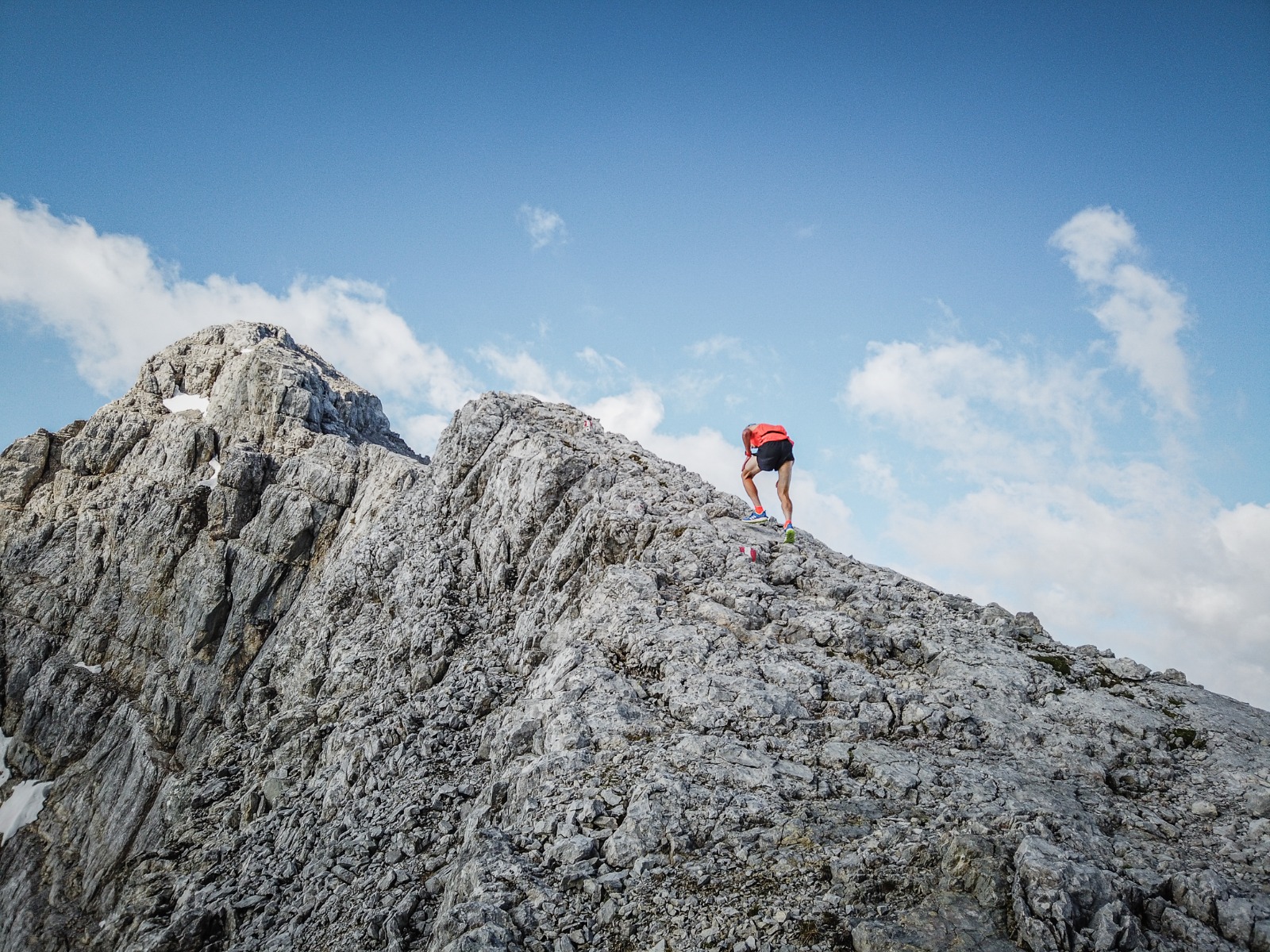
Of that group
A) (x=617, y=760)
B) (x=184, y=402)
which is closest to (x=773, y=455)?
(x=617, y=760)

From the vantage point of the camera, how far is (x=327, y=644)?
79.2 ft

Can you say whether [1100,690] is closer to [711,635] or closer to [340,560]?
[711,635]

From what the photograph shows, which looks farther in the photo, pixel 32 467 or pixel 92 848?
pixel 32 467

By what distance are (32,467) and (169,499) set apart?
17.0 m

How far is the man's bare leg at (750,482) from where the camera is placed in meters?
21.3

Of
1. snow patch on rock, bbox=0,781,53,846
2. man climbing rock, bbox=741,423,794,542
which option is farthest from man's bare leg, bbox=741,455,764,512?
snow patch on rock, bbox=0,781,53,846

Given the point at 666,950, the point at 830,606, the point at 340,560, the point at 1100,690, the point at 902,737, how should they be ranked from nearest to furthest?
the point at 666,950 < the point at 902,737 < the point at 1100,690 < the point at 830,606 < the point at 340,560

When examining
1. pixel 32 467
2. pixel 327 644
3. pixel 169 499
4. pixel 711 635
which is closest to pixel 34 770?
pixel 169 499

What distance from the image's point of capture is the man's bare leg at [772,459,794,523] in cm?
2058

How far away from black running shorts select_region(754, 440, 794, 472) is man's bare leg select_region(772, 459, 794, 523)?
0.13 meters

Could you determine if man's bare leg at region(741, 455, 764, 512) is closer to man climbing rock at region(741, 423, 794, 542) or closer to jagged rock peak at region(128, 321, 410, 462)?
man climbing rock at region(741, 423, 794, 542)

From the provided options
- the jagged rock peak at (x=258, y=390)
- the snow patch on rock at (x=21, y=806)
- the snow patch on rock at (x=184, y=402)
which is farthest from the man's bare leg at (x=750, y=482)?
the snow patch on rock at (x=184, y=402)

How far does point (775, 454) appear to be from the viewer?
20.5 m

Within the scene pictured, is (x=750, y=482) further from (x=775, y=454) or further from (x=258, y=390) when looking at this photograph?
(x=258, y=390)
